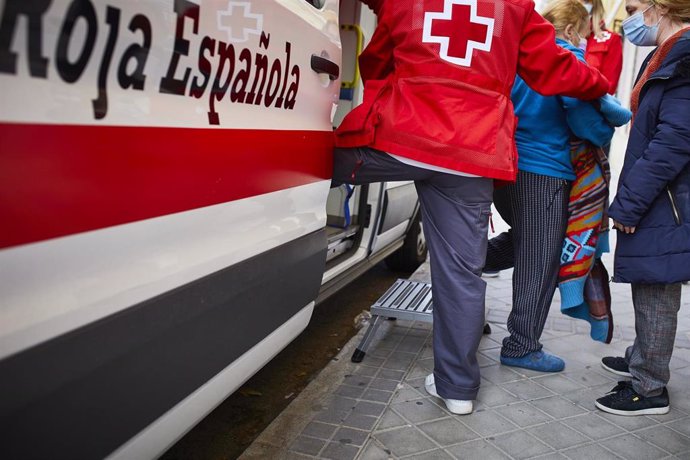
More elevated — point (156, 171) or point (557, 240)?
point (156, 171)

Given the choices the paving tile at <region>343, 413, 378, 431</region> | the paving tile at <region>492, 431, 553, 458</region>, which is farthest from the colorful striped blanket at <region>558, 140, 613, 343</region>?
the paving tile at <region>343, 413, 378, 431</region>

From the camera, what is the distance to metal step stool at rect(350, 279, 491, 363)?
3.28m

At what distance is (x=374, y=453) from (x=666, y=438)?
1235 mm

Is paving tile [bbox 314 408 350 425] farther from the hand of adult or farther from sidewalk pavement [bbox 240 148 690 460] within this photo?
the hand of adult

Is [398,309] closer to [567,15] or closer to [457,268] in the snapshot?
[457,268]

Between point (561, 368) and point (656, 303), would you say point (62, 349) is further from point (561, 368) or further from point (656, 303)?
point (561, 368)

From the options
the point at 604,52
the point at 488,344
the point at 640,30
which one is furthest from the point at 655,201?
the point at 604,52

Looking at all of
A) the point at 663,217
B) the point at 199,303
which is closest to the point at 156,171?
the point at 199,303

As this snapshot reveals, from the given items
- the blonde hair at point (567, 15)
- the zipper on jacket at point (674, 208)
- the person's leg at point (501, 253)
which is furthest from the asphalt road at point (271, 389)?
the blonde hair at point (567, 15)

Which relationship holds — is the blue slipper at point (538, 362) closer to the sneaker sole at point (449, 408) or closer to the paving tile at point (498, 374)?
the paving tile at point (498, 374)

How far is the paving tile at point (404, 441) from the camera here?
240cm

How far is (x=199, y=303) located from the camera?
5.75ft

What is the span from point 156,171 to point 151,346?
425 mm

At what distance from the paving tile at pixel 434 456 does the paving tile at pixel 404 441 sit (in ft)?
0.08
